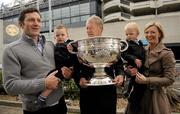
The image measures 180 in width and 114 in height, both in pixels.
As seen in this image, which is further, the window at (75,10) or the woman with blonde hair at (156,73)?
the window at (75,10)

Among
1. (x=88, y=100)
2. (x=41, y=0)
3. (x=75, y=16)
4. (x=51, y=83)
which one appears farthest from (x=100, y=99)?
(x=41, y=0)

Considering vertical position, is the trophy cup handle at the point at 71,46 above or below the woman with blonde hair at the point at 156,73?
above

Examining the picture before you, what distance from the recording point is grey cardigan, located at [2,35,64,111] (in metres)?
3.38

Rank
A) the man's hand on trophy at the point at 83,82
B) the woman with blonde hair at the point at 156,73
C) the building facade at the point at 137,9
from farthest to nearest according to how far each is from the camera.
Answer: the building facade at the point at 137,9 < the woman with blonde hair at the point at 156,73 < the man's hand on trophy at the point at 83,82

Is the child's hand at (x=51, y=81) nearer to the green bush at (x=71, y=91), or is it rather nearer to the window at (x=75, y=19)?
the green bush at (x=71, y=91)

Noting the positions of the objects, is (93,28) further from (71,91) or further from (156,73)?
(71,91)

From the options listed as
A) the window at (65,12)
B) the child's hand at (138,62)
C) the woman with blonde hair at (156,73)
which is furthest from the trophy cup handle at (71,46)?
the window at (65,12)

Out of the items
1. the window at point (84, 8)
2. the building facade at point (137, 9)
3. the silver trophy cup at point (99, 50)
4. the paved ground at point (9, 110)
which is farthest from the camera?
the window at point (84, 8)

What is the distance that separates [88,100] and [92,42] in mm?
910

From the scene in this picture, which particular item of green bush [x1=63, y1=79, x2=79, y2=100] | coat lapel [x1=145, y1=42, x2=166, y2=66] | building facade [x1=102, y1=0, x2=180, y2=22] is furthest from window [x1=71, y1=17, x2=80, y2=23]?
coat lapel [x1=145, y1=42, x2=166, y2=66]

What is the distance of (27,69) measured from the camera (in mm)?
3520

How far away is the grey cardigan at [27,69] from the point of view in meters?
3.38

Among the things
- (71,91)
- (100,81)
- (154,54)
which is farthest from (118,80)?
(71,91)

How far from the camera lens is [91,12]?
174 feet
